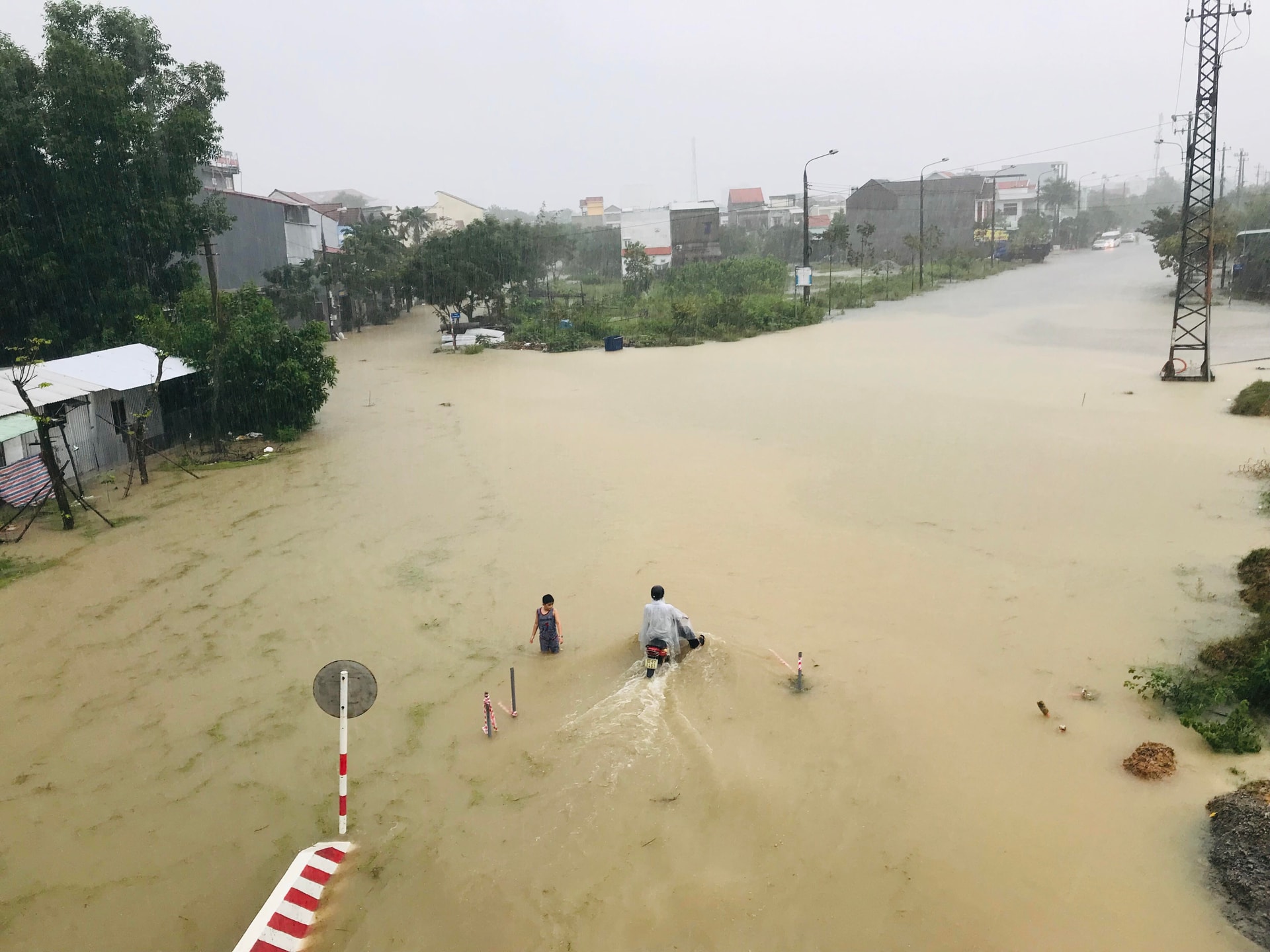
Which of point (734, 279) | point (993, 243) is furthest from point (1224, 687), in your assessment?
point (993, 243)

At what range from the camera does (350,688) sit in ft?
18.8

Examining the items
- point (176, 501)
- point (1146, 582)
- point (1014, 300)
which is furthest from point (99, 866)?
point (1014, 300)

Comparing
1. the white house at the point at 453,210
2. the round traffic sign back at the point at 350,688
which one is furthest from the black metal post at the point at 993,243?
the round traffic sign back at the point at 350,688

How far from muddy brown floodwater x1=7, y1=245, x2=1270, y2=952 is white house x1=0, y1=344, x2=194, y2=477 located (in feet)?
5.74

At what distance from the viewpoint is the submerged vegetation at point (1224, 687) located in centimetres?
660

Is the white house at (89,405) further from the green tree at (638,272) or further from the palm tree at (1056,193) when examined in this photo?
the palm tree at (1056,193)

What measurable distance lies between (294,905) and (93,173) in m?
22.0

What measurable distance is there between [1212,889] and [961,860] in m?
1.47

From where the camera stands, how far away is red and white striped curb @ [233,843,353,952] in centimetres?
507

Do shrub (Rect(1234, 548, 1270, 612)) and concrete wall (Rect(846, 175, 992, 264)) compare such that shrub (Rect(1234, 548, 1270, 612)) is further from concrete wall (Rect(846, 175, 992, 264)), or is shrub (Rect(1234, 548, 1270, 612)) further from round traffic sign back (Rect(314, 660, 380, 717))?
concrete wall (Rect(846, 175, 992, 264))

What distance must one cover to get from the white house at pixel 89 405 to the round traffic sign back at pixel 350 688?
9460 mm

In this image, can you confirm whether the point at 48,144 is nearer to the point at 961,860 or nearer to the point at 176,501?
the point at 176,501

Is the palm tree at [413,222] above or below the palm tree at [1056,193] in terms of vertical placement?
below

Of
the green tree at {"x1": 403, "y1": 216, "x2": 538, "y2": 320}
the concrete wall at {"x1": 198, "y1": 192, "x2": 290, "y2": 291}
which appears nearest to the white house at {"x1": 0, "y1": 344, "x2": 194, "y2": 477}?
the concrete wall at {"x1": 198, "y1": 192, "x2": 290, "y2": 291}
